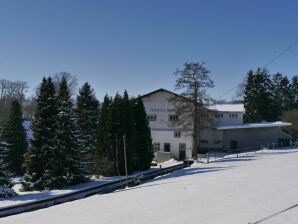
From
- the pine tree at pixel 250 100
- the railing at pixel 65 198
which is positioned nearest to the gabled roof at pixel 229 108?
the pine tree at pixel 250 100

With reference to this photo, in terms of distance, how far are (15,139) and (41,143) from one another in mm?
15409

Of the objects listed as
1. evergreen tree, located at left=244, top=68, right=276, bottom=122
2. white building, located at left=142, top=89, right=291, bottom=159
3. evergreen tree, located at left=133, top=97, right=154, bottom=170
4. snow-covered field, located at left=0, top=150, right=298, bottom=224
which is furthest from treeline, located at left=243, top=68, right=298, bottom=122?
snow-covered field, located at left=0, top=150, right=298, bottom=224

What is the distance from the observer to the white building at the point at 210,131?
5897 centimetres

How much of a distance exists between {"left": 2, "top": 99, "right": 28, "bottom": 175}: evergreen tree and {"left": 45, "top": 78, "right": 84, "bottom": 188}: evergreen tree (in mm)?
14073

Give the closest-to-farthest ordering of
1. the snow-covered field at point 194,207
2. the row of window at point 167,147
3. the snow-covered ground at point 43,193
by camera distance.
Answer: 1. the snow-covered field at point 194,207
2. the snow-covered ground at point 43,193
3. the row of window at point 167,147

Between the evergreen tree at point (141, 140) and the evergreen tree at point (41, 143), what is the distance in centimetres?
1217

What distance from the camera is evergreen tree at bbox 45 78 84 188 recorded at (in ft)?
110

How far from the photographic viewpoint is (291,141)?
2534 inches

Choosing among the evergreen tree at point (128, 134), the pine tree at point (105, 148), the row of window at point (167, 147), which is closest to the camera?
the pine tree at point (105, 148)

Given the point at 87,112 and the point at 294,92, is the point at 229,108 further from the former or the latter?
the point at 294,92

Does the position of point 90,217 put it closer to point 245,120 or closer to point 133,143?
point 133,143

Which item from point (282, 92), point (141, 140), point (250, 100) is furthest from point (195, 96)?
point (282, 92)

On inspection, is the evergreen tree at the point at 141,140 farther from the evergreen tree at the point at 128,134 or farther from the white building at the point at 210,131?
the white building at the point at 210,131

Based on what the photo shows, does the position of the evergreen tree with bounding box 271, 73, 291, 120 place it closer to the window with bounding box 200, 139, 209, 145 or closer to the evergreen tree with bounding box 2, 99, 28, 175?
the window with bounding box 200, 139, 209, 145
